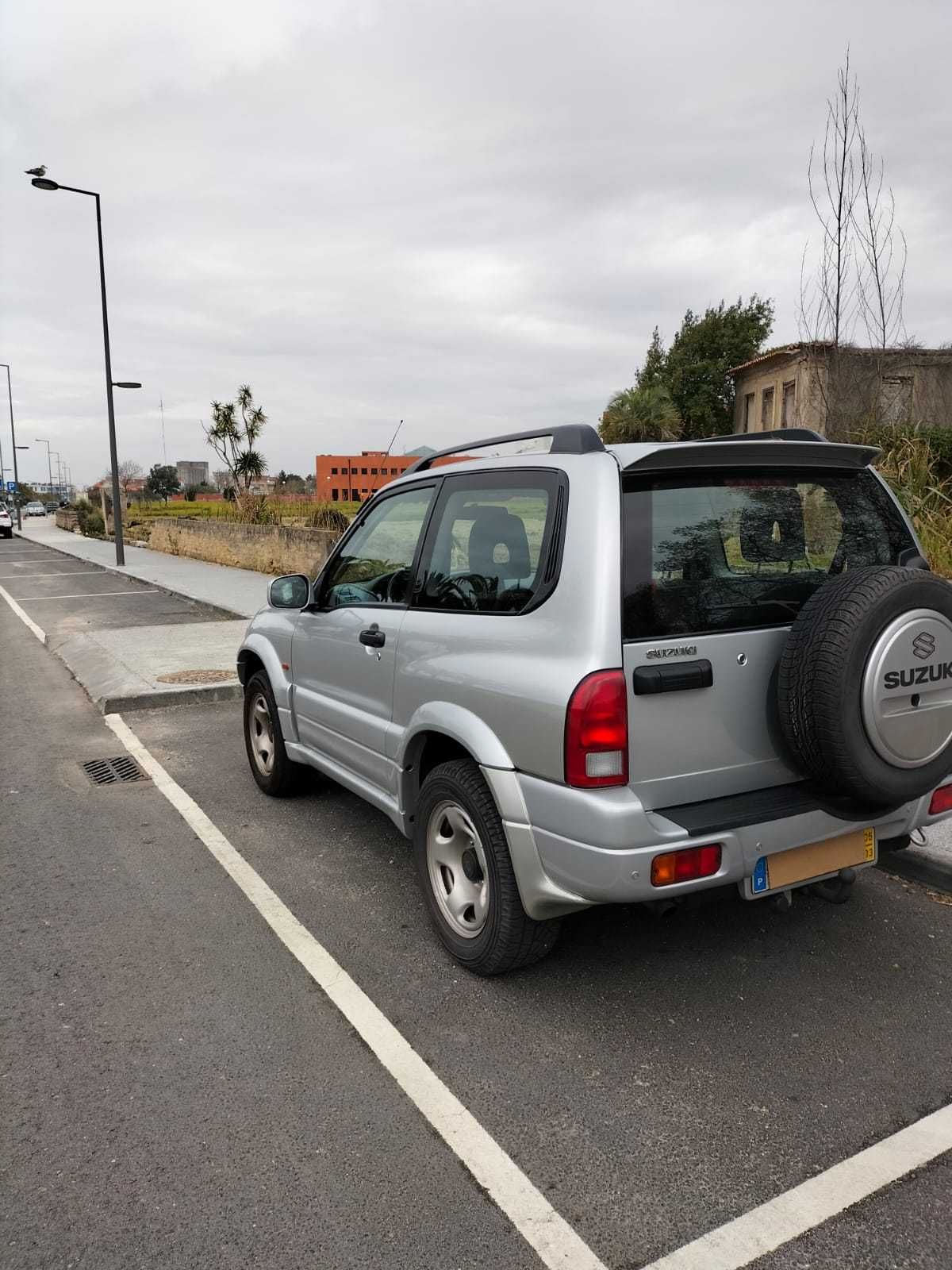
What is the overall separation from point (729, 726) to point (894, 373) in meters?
13.3

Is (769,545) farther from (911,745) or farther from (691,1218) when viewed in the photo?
(691,1218)

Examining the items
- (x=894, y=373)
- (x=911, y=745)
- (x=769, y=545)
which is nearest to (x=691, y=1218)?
(x=911, y=745)

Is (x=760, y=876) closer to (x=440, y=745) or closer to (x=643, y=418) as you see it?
(x=440, y=745)

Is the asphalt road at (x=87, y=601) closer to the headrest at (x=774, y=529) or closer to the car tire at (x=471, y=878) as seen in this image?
the car tire at (x=471, y=878)

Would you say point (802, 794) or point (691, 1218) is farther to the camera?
point (802, 794)

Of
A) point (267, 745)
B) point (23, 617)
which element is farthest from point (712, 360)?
point (267, 745)

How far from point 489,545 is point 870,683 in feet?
4.38

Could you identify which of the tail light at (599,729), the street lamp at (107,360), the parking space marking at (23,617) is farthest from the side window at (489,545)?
the street lamp at (107,360)

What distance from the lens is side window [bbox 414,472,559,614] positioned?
9.82 feet

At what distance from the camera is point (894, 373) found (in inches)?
553

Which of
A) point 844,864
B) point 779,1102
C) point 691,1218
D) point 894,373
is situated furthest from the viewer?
point 894,373

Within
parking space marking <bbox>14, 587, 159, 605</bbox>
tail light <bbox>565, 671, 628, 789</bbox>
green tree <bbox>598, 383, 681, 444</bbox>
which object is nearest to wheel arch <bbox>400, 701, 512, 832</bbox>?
tail light <bbox>565, 671, 628, 789</bbox>

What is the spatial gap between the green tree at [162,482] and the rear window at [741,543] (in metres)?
110

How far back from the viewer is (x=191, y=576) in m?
19.0
